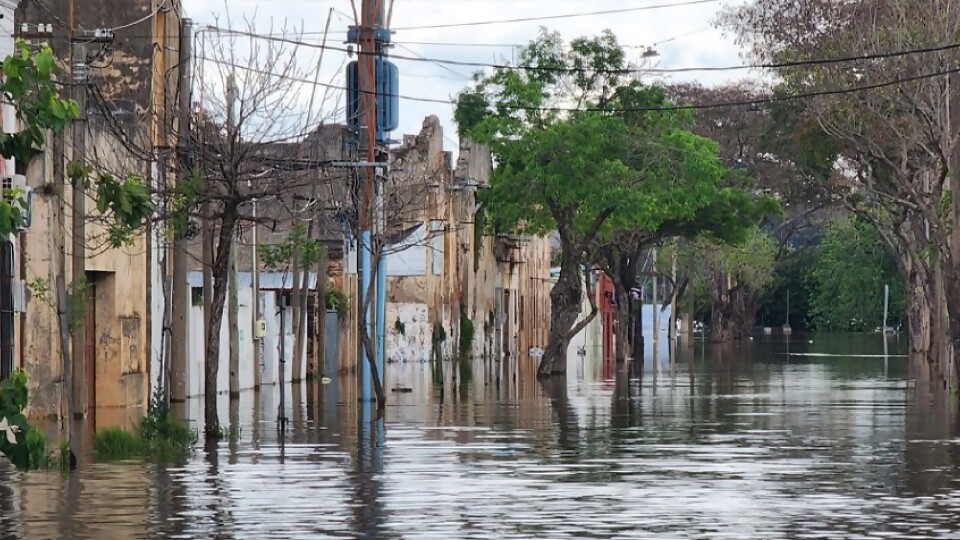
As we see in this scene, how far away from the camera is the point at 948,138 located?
44.1m

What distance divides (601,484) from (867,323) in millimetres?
132486

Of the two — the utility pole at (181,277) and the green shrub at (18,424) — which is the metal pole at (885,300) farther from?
the green shrub at (18,424)

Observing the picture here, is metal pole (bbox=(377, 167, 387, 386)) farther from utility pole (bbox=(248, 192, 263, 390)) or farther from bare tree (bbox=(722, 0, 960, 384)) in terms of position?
bare tree (bbox=(722, 0, 960, 384))

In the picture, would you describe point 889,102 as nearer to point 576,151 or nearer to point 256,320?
point 576,151

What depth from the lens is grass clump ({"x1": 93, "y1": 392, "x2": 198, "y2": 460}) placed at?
25016 millimetres

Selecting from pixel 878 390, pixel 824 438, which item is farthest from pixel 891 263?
pixel 824 438

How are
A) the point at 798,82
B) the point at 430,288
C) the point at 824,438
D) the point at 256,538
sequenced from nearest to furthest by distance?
the point at 256,538 → the point at 824,438 → the point at 798,82 → the point at 430,288

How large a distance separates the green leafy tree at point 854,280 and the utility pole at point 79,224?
4274 inches

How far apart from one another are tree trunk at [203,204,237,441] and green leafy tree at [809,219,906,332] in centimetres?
11349

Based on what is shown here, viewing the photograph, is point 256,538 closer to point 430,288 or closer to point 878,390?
point 878,390

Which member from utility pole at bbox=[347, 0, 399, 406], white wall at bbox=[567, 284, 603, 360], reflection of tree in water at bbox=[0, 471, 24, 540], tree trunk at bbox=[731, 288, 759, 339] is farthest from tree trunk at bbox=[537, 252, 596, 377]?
tree trunk at bbox=[731, 288, 759, 339]

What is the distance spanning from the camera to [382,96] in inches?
1737

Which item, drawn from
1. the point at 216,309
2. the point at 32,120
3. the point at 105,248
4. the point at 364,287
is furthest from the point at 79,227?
the point at 364,287

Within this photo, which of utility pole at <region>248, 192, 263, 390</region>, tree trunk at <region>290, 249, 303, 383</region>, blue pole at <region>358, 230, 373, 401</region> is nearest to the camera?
blue pole at <region>358, 230, 373, 401</region>
